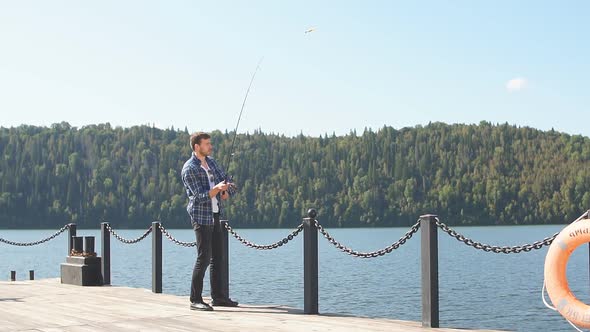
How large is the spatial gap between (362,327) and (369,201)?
508ft

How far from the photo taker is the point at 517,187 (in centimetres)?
16050

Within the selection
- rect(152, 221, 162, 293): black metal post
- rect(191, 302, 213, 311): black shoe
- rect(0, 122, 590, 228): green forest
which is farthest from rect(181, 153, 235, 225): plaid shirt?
rect(0, 122, 590, 228): green forest

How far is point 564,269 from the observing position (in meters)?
7.20

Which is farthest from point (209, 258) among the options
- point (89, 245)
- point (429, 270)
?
point (89, 245)

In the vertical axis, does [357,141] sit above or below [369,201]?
above

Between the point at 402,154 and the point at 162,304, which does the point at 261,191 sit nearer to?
the point at 402,154

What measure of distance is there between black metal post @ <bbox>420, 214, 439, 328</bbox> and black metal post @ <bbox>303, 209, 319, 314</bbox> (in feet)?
5.06

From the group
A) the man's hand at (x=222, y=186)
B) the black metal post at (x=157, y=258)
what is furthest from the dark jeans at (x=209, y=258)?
the black metal post at (x=157, y=258)

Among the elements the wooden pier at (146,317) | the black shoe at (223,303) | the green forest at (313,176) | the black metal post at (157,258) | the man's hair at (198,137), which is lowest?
the wooden pier at (146,317)

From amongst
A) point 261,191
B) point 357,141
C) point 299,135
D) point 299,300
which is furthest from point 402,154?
point 299,300

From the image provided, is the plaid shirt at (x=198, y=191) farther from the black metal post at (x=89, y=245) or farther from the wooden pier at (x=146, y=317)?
the black metal post at (x=89, y=245)

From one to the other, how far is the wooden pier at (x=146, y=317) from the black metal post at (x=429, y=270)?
6.3 inches

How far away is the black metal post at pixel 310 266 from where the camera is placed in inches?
361

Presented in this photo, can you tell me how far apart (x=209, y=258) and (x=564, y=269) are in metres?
3.83
